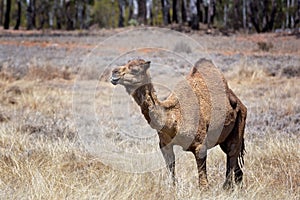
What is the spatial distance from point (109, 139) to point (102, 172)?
6.23 ft

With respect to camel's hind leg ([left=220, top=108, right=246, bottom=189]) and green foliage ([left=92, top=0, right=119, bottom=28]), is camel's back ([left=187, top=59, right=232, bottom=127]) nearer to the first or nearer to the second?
camel's hind leg ([left=220, top=108, right=246, bottom=189])

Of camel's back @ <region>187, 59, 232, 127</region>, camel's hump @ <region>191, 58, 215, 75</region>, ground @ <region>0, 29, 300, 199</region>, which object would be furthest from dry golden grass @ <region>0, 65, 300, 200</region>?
camel's hump @ <region>191, 58, 215, 75</region>

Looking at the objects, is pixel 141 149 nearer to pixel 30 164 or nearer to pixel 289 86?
pixel 30 164

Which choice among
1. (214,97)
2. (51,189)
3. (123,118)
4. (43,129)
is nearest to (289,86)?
(123,118)

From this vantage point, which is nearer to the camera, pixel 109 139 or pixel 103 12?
pixel 109 139

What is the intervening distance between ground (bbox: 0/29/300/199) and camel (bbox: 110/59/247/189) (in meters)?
0.23

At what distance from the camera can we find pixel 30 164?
16.4 feet

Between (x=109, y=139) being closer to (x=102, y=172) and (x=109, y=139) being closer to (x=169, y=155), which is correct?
(x=102, y=172)

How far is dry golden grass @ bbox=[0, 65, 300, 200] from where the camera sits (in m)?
4.27

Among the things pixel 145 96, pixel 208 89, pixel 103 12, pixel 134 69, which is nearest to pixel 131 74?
pixel 134 69

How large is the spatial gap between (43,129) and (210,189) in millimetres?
3625

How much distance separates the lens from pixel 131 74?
13.1 feet

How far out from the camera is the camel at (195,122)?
13.2 ft

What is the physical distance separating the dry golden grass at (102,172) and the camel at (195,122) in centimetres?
22
